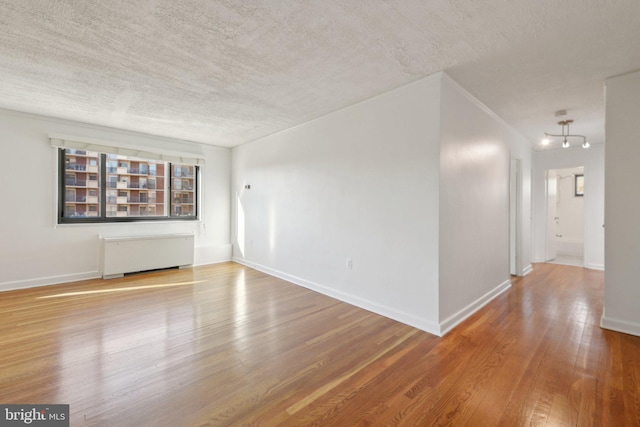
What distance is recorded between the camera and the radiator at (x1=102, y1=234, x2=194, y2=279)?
440 cm

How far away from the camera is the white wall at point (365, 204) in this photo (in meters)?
2.66

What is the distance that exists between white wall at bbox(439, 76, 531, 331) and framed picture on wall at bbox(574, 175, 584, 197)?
15.6 ft

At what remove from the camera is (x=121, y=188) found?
15.8 ft

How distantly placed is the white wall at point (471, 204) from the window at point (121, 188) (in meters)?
4.85

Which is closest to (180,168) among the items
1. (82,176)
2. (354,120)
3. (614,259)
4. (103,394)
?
(82,176)

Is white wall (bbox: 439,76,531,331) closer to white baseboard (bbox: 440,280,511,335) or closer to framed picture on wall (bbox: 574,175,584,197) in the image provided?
white baseboard (bbox: 440,280,511,335)

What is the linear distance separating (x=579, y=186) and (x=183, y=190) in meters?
9.59

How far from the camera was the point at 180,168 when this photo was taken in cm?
548

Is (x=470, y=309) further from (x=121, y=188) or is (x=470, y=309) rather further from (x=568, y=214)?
(x=568, y=214)

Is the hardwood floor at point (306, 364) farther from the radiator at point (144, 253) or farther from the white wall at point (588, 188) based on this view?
the white wall at point (588, 188)

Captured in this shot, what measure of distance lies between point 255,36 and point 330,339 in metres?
2.55

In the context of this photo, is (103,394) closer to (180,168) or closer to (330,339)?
(330,339)

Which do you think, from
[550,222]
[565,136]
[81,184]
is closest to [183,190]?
[81,184]

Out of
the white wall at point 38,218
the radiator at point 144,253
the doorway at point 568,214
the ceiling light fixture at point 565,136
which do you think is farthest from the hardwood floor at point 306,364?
the doorway at point 568,214
